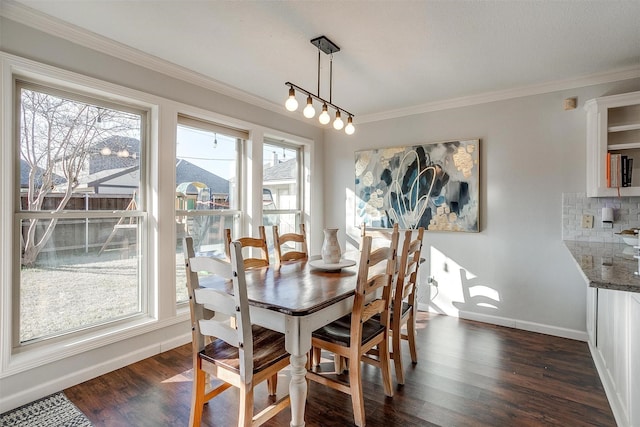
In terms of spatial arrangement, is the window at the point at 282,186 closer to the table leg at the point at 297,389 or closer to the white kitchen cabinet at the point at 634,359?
the table leg at the point at 297,389

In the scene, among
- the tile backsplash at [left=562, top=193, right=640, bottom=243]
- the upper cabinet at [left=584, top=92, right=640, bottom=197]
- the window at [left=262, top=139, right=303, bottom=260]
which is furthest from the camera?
the window at [left=262, top=139, right=303, bottom=260]

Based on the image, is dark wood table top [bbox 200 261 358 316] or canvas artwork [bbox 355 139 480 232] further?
canvas artwork [bbox 355 139 480 232]

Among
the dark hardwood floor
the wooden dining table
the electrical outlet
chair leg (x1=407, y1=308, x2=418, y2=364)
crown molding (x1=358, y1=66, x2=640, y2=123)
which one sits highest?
crown molding (x1=358, y1=66, x2=640, y2=123)

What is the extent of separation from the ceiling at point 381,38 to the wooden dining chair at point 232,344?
1513 mm

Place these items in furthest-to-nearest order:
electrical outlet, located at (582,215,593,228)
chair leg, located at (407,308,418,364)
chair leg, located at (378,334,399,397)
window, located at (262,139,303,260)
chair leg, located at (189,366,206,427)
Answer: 1. window, located at (262,139,303,260)
2. electrical outlet, located at (582,215,593,228)
3. chair leg, located at (407,308,418,364)
4. chair leg, located at (378,334,399,397)
5. chair leg, located at (189,366,206,427)

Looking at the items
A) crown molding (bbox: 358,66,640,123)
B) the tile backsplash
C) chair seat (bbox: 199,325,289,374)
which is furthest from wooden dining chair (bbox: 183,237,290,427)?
crown molding (bbox: 358,66,640,123)

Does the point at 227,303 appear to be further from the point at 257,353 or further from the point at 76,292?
the point at 76,292

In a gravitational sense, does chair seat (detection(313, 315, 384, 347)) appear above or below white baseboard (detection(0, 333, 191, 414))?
above

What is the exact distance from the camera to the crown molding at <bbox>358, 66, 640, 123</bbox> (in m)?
2.87

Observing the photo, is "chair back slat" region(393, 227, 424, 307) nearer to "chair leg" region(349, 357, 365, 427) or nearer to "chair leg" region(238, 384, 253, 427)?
"chair leg" region(349, 357, 365, 427)

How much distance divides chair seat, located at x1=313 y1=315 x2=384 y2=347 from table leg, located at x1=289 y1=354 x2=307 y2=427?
0.35 m

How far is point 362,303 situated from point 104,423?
1646 mm

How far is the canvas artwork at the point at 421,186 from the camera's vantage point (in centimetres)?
356

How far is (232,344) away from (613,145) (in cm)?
338
